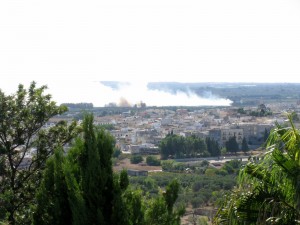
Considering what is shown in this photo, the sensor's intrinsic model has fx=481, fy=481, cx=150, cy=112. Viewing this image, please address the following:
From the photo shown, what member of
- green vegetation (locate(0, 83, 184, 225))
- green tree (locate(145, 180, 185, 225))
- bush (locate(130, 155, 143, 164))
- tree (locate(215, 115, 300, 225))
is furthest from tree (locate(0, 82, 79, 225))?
bush (locate(130, 155, 143, 164))

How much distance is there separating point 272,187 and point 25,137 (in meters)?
3.19

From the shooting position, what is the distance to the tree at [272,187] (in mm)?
1980

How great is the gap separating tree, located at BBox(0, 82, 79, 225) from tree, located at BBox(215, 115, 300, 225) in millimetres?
2481

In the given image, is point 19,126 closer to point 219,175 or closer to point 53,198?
point 53,198

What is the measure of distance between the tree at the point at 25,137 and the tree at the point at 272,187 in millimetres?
2481

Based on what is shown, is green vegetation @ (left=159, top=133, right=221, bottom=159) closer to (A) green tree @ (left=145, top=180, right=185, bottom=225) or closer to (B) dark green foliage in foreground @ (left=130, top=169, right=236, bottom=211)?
(B) dark green foliage in foreground @ (left=130, top=169, right=236, bottom=211)

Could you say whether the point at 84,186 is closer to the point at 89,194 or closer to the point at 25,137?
the point at 89,194

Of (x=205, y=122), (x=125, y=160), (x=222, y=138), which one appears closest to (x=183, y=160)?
(x=125, y=160)

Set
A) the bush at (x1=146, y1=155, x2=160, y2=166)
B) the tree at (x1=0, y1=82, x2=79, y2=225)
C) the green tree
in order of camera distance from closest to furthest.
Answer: the green tree → the tree at (x1=0, y1=82, x2=79, y2=225) → the bush at (x1=146, y1=155, x2=160, y2=166)

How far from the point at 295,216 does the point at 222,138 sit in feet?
126

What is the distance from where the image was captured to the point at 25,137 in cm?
474

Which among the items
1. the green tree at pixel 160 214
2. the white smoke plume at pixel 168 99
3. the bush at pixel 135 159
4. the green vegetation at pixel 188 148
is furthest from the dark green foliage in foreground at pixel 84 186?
the white smoke plume at pixel 168 99

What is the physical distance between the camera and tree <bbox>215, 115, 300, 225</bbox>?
78.0 inches

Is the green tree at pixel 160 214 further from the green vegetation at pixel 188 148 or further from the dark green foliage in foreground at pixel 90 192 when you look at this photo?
the green vegetation at pixel 188 148
